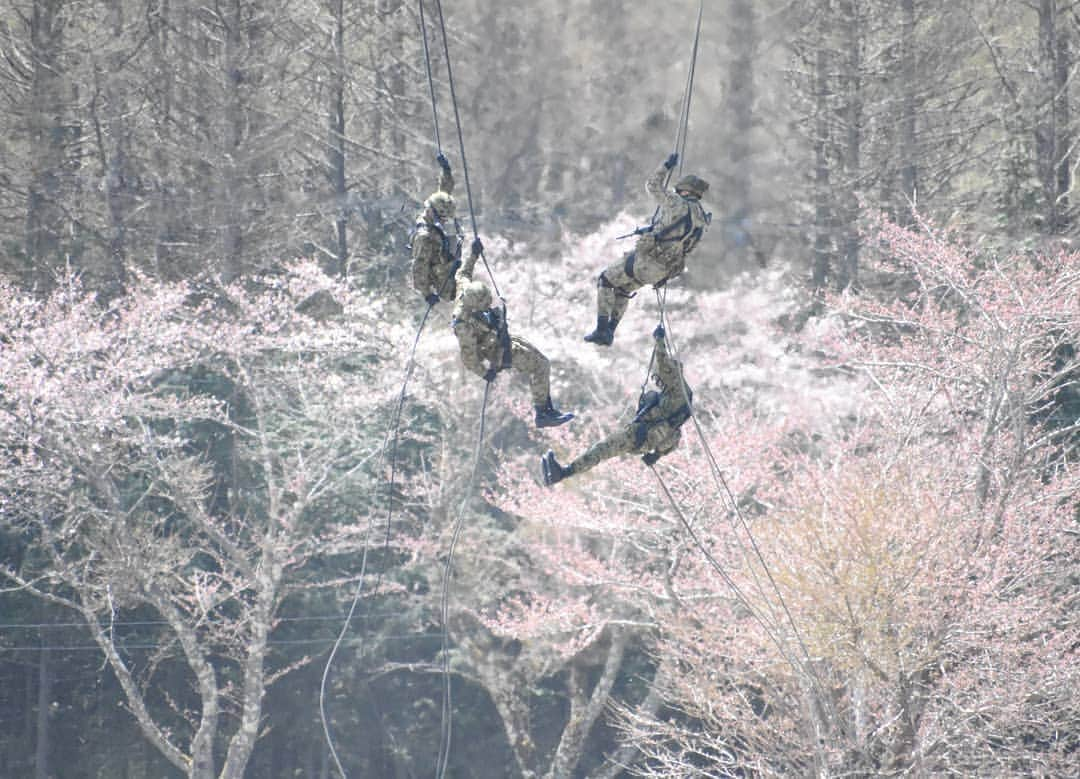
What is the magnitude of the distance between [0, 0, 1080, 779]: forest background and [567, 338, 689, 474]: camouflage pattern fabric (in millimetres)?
5606

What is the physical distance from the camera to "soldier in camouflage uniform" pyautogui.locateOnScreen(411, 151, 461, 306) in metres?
5.59

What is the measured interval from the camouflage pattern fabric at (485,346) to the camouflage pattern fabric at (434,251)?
0.07m

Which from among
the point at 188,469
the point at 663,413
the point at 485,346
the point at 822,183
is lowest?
the point at 663,413

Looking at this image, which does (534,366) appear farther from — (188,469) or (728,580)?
(188,469)

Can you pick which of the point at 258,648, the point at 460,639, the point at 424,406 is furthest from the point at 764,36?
the point at 258,648

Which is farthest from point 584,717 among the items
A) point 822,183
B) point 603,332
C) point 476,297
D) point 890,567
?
point 476,297

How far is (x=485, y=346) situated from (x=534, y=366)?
35cm

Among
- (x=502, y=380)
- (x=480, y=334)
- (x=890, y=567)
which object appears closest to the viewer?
(x=480, y=334)

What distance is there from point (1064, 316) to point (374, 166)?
1403 centimetres

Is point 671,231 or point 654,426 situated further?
point 654,426

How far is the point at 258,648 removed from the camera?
52.7ft

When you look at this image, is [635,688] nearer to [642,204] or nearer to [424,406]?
[424,406]

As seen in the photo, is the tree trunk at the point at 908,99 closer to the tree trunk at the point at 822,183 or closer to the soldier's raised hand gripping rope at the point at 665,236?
the tree trunk at the point at 822,183

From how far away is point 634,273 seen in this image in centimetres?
551
